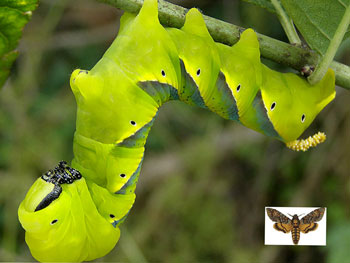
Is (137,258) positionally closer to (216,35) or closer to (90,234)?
(90,234)

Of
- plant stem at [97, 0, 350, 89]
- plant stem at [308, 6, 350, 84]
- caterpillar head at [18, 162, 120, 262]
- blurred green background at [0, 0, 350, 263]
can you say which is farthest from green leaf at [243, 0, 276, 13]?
blurred green background at [0, 0, 350, 263]

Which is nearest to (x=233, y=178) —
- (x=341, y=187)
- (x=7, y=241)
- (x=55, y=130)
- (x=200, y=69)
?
(x=341, y=187)

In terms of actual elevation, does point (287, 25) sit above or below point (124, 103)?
above

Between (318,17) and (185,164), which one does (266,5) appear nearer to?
(318,17)

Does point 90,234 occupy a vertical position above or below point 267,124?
below

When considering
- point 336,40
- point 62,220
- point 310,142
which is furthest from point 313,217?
point 62,220

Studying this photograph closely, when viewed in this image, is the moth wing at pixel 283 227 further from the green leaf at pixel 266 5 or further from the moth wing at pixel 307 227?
the green leaf at pixel 266 5
